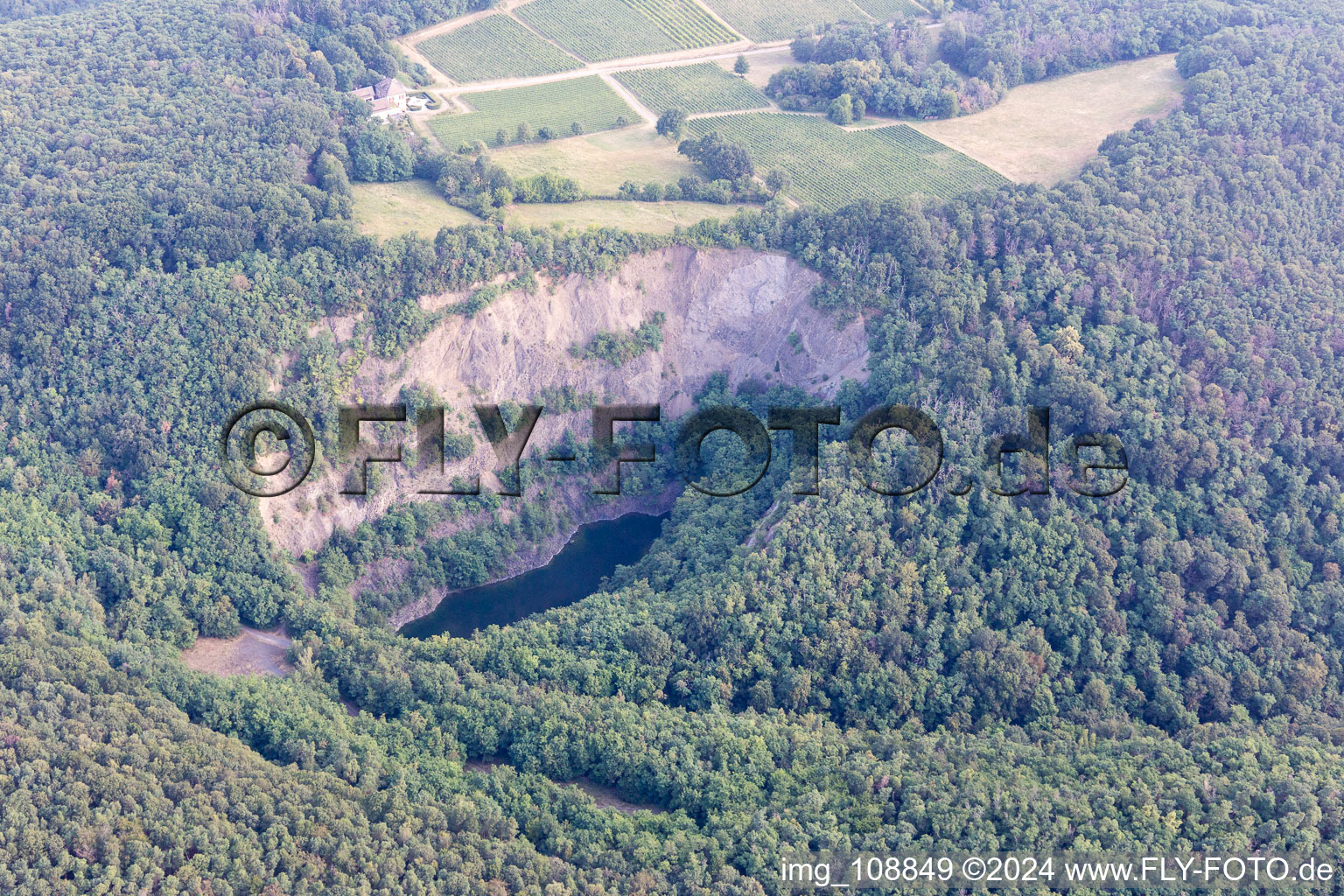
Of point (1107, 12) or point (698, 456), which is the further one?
point (1107, 12)

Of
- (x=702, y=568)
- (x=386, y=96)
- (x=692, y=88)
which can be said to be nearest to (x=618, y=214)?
(x=692, y=88)

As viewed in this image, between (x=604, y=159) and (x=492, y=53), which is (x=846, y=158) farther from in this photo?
(x=492, y=53)

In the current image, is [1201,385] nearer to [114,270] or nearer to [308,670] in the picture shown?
[308,670]

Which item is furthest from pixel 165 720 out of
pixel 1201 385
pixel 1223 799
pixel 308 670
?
pixel 1201 385

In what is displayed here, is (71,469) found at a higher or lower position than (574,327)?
lower

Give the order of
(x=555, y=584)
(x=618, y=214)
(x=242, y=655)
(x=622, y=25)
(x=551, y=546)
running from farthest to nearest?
(x=622, y=25), (x=618, y=214), (x=551, y=546), (x=555, y=584), (x=242, y=655)

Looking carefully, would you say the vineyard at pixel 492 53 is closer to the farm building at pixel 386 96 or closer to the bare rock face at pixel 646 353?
the farm building at pixel 386 96

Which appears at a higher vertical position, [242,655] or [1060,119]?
[1060,119]
